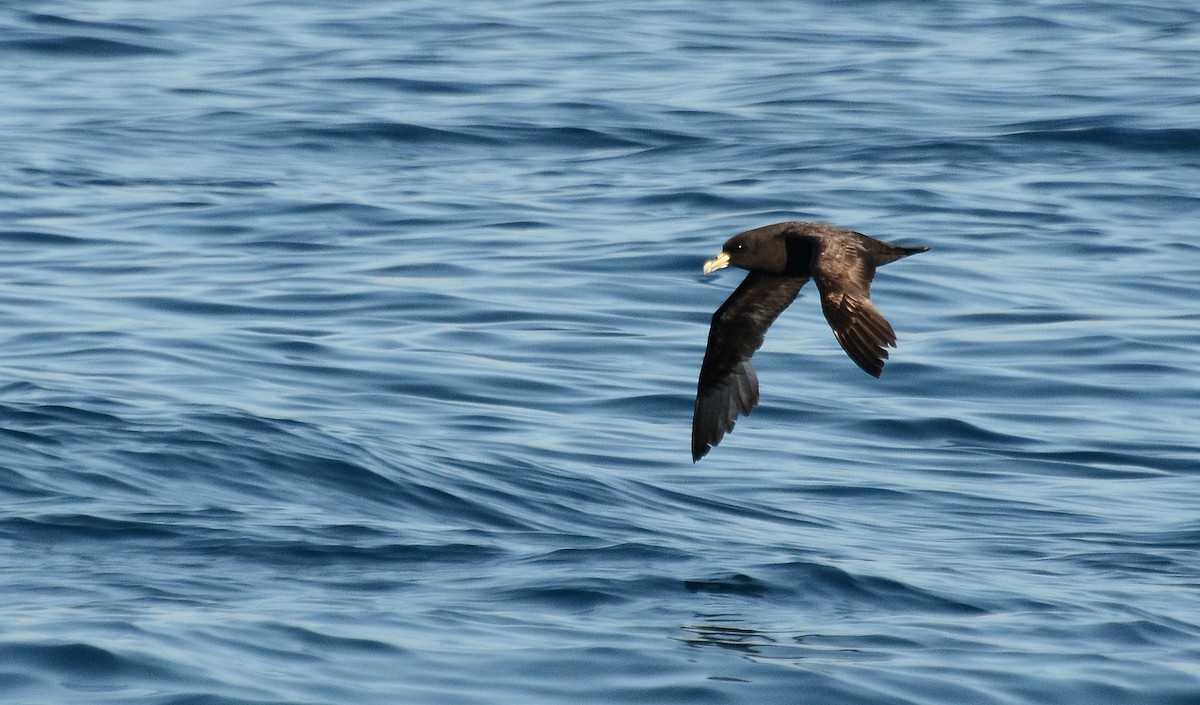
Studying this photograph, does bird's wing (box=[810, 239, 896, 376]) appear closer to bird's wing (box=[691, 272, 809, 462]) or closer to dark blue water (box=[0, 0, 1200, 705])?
dark blue water (box=[0, 0, 1200, 705])

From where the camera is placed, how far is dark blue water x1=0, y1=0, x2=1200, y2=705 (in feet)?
20.2

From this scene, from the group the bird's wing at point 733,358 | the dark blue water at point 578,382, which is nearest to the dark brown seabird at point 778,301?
the bird's wing at point 733,358

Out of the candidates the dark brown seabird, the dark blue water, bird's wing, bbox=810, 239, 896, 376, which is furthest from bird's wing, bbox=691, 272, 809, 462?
bird's wing, bbox=810, 239, 896, 376

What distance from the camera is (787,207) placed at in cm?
1269

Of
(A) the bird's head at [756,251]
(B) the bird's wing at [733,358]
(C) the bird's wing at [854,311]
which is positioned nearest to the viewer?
(C) the bird's wing at [854,311]

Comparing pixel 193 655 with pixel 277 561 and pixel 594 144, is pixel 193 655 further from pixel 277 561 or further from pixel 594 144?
pixel 594 144

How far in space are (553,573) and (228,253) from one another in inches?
233

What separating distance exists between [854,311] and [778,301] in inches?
74.6

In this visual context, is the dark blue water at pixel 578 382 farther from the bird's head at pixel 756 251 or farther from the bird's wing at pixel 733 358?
the bird's head at pixel 756 251

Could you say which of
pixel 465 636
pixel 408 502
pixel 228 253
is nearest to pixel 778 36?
pixel 228 253

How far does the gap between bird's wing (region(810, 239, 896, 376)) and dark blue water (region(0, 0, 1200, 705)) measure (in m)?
1.03

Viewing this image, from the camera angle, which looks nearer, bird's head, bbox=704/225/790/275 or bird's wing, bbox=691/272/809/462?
bird's head, bbox=704/225/790/275

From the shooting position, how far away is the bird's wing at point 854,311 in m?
6.07

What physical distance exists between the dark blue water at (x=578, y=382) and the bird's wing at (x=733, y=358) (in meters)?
0.43
